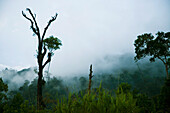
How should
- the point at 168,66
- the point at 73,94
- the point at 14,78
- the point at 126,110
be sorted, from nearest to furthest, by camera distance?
the point at 126,110, the point at 73,94, the point at 168,66, the point at 14,78

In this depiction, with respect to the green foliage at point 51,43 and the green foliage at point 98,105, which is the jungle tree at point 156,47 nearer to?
the green foliage at point 51,43

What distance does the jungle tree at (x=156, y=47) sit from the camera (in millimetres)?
21828

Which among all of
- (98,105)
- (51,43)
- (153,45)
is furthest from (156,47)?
(98,105)

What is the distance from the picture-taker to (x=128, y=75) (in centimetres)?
9381

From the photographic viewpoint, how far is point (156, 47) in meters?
22.1

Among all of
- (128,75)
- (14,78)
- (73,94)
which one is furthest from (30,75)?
(73,94)

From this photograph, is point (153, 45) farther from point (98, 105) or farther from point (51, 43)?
point (98, 105)

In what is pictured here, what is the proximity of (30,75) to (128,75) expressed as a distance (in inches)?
4506

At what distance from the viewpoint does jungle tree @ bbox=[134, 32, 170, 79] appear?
2183 centimetres

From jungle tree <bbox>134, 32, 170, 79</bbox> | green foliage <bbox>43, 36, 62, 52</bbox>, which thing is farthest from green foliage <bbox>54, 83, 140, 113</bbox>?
jungle tree <bbox>134, 32, 170, 79</bbox>

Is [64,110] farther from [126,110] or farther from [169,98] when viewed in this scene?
[169,98]

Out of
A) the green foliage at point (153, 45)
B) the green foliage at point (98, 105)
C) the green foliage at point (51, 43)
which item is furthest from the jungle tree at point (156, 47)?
the green foliage at point (98, 105)

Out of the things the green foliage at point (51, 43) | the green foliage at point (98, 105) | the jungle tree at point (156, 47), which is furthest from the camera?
the jungle tree at point (156, 47)

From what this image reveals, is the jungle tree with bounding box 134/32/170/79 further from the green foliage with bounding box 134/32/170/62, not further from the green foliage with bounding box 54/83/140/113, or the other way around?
the green foliage with bounding box 54/83/140/113
